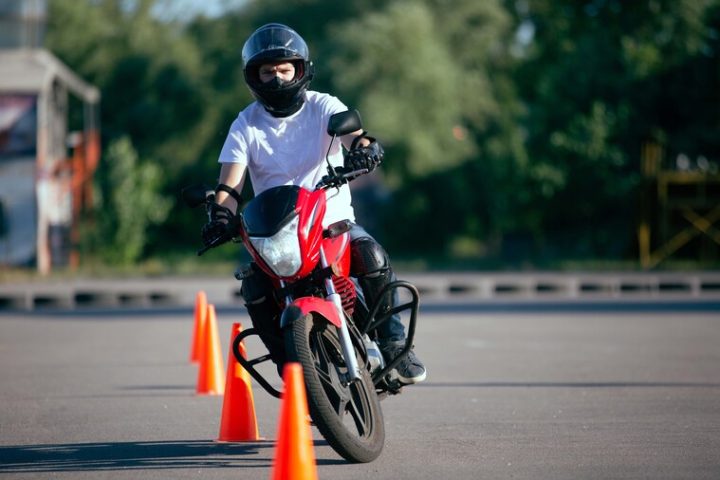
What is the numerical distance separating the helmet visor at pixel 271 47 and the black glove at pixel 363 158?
60 centimetres

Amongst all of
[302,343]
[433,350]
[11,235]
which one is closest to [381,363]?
[302,343]

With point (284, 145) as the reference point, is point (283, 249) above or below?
below

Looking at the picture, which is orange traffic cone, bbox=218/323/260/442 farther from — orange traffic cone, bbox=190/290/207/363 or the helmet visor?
orange traffic cone, bbox=190/290/207/363

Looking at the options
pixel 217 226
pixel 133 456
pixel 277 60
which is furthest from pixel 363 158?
pixel 133 456

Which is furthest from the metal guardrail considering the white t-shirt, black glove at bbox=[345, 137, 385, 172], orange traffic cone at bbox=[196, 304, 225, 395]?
black glove at bbox=[345, 137, 385, 172]

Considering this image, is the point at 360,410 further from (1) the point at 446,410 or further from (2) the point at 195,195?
(1) the point at 446,410

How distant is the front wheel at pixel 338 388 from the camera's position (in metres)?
6.39

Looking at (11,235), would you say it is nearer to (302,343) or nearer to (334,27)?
(334,27)

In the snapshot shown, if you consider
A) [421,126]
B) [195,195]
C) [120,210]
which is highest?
Result: [421,126]

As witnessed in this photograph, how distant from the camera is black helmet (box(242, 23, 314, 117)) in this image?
23.7 feet

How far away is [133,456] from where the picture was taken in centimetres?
730

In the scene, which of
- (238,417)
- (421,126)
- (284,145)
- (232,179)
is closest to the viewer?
(232,179)

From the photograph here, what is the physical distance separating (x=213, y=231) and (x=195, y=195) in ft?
0.94

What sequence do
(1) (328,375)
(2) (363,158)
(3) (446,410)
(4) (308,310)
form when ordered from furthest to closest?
1. (3) (446,410)
2. (2) (363,158)
3. (1) (328,375)
4. (4) (308,310)
